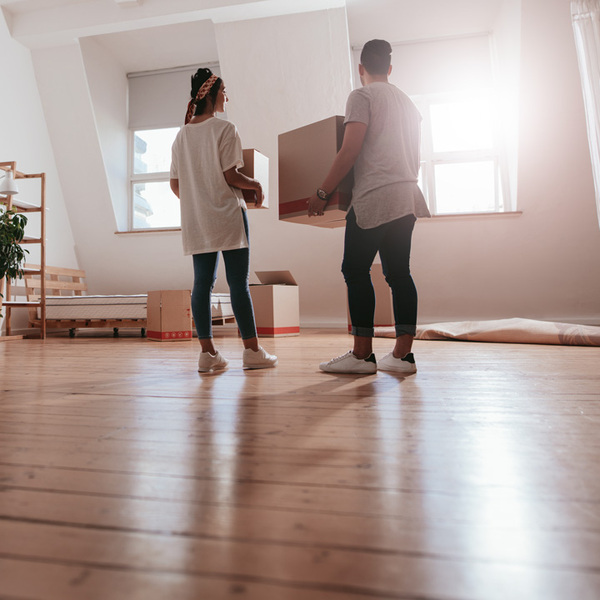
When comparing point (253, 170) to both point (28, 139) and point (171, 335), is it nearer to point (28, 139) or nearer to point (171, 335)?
point (171, 335)

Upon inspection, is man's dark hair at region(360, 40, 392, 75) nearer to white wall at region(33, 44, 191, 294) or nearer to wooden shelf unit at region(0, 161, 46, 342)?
wooden shelf unit at region(0, 161, 46, 342)

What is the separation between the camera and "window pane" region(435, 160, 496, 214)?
423 centimetres

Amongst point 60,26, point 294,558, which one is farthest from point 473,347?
point 60,26

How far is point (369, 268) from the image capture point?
62.8 inches

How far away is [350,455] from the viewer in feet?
2.53

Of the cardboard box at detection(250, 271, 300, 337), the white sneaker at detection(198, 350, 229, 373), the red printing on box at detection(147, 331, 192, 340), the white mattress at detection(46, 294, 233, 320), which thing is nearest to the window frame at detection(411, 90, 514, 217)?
the cardboard box at detection(250, 271, 300, 337)

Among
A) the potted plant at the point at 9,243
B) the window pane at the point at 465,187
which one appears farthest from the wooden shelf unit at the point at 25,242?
the window pane at the point at 465,187

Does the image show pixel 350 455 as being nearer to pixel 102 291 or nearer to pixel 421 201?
pixel 421 201

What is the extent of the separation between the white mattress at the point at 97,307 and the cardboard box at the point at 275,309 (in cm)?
45

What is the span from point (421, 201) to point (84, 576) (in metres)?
1.48

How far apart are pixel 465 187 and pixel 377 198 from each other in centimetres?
310

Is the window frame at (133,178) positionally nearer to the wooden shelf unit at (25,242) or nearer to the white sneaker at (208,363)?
the wooden shelf unit at (25,242)

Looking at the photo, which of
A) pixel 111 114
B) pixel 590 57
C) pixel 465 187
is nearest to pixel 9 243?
pixel 111 114

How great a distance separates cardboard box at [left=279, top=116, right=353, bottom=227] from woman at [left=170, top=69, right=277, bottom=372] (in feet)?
0.46
